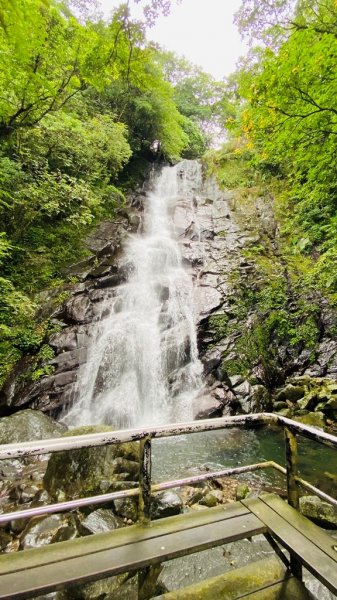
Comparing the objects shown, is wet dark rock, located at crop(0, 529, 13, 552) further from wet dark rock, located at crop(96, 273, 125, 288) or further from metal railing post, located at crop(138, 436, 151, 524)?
wet dark rock, located at crop(96, 273, 125, 288)

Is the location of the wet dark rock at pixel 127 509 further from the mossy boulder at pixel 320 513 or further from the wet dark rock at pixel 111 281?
the wet dark rock at pixel 111 281

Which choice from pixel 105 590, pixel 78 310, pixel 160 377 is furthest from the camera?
pixel 78 310

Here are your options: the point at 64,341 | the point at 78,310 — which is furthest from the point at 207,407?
the point at 78,310

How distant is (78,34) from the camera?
27.7 ft

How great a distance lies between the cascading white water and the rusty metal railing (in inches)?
244

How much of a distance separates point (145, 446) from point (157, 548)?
0.49m

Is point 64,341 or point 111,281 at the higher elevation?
point 111,281

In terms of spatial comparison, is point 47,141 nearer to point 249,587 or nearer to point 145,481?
point 145,481

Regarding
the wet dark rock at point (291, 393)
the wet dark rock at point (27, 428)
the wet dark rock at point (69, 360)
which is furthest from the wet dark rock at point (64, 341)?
the wet dark rock at point (291, 393)

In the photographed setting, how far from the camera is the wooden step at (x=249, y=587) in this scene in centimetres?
148

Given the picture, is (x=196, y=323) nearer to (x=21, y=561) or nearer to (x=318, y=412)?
(x=318, y=412)

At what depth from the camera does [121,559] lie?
148cm

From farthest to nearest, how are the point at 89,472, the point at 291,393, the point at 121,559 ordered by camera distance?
1. the point at 291,393
2. the point at 89,472
3. the point at 121,559

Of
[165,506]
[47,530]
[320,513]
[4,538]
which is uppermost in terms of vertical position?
[165,506]
